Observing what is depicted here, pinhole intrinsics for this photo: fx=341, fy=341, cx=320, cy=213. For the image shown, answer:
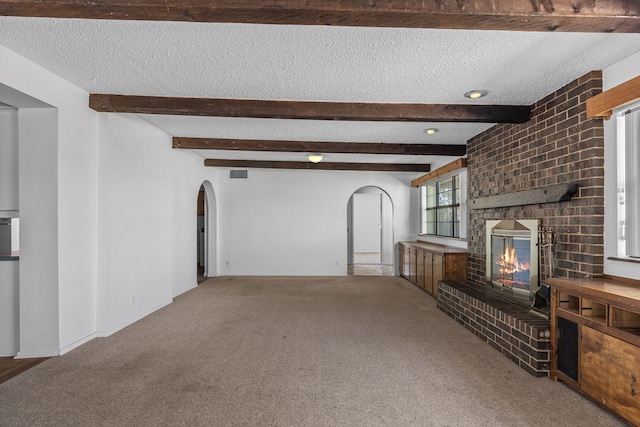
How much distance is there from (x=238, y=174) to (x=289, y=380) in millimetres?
6118

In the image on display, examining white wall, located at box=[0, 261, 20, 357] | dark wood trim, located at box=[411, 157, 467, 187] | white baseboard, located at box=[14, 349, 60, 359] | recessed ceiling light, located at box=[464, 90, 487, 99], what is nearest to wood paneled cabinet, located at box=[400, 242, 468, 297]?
dark wood trim, located at box=[411, 157, 467, 187]

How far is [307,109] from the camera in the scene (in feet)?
12.4

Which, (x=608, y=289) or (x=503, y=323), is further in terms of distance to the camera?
(x=503, y=323)

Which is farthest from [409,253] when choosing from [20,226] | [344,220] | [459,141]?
[20,226]

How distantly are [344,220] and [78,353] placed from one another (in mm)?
5902

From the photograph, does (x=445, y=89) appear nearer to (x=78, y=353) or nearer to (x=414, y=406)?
(x=414, y=406)

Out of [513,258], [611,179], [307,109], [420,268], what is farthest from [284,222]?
[611,179]

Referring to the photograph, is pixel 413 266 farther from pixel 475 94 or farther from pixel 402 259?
pixel 475 94

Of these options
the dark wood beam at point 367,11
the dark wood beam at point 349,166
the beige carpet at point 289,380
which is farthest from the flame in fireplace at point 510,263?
the dark wood beam at point 349,166

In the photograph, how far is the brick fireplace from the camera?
289cm

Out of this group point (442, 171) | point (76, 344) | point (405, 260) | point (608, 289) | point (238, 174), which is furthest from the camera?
point (238, 174)

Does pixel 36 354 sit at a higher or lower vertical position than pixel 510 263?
lower

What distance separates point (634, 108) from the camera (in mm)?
2680

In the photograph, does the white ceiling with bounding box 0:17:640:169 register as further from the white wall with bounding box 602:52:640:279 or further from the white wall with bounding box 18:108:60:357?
the white wall with bounding box 18:108:60:357
